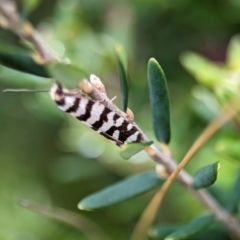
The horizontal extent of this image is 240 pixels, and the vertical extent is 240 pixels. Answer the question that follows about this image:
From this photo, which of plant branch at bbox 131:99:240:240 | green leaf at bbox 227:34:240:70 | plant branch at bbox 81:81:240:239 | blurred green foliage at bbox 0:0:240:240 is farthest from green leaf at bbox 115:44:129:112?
green leaf at bbox 227:34:240:70

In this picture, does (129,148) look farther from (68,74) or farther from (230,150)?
(230,150)

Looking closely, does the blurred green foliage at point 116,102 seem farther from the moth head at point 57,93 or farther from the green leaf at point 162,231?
the moth head at point 57,93

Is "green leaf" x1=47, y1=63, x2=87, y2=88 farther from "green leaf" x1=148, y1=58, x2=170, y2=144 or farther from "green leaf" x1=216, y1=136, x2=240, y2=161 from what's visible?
"green leaf" x1=216, y1=136, x2=240, y2=161

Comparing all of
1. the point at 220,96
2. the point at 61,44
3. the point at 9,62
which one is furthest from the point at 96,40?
the point at 9,62

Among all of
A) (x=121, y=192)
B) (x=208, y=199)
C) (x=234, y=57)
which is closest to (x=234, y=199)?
(x=208, y=199)

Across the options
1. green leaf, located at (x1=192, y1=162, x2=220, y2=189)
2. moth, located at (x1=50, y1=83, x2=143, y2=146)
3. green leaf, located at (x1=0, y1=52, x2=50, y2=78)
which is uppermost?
green leaf, located at (x1=0, y1=52, x2=50, y2=78)

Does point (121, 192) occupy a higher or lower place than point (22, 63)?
lower
